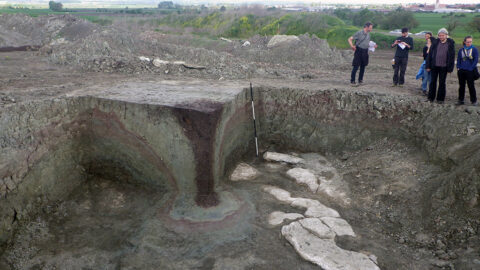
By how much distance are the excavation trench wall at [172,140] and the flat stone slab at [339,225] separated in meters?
1.44

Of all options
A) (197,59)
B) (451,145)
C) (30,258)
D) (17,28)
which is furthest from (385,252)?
(17,28)

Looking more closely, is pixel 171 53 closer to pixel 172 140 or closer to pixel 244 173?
pixel 244 173

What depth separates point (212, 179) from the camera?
6605 mm

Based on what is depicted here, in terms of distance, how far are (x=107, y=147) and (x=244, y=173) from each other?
302cm

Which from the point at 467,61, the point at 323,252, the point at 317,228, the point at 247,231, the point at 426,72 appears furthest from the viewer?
the point at 426,72

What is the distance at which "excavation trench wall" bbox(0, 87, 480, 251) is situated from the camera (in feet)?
18.6

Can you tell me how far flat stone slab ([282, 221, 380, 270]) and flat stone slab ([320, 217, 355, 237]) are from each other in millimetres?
319

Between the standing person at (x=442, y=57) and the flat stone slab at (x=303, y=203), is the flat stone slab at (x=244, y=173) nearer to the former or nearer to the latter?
the flat stone slab at (x=303, y=203)

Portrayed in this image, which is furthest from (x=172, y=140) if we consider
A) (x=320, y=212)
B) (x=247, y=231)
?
(x=320, y=212)

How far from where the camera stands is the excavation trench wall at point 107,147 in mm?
5801

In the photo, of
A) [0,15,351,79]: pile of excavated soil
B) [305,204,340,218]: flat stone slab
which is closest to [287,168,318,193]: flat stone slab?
[305,204,340,218]: flat stone slab

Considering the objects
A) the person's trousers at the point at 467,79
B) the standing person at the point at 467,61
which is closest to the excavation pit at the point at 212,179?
the person's trousers at the point at 467,79

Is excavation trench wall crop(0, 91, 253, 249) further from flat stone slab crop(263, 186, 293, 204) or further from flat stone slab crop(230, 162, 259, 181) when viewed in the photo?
flat stone slab crop(263, 186, 293, 204)

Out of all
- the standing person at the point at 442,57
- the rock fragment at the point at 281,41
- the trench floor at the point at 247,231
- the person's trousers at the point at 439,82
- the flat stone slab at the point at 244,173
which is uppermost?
the rock fragment at the point at 281,41
